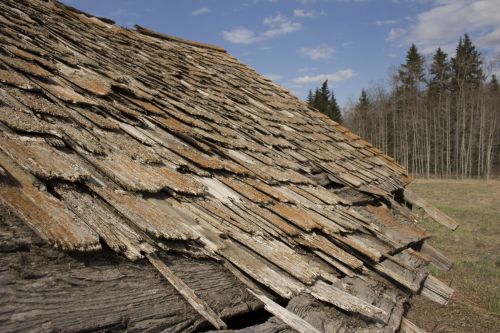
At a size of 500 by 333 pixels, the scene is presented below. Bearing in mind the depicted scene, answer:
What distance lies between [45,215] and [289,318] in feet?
3.36

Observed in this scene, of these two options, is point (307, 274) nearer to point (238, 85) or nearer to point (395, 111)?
point (238, 85)

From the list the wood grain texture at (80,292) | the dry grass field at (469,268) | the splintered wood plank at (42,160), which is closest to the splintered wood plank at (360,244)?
the wood grain texture at (80,292)

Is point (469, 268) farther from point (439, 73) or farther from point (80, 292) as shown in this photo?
point (439, 73)

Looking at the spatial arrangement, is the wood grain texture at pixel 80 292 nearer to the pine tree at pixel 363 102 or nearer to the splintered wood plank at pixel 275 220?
the splintered wood plank at pixel 275 220

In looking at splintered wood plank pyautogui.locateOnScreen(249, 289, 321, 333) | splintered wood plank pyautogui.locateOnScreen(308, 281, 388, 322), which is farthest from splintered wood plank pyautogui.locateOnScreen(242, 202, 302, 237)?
splintered wood plank pyautogui.locateOnScreen(249, 289, 321, 333)

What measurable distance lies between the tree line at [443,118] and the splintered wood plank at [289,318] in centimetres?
5106

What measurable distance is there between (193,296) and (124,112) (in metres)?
1.72

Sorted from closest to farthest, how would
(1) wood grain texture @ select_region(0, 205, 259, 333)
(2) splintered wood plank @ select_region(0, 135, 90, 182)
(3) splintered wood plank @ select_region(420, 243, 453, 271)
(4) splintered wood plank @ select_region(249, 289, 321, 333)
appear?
(1) wood grain texture @ select_region(0, 205, 259, 333), (2) splintered wood plank @ select_region(0, 135, 90, 182), (4) splintered wood plank @ select_region(249, 289, 321, 333), (3) splintered wood plank @ select_region(420, 243, 453, 271)

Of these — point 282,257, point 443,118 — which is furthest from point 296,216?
point 443,118

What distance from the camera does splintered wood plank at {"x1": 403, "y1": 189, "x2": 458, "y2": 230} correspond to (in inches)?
206

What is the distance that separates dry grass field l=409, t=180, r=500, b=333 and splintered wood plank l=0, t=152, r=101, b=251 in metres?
8.85

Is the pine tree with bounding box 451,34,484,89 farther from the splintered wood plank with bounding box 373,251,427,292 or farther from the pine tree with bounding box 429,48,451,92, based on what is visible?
the splintered wood plank with bounding box 373,251,427,292

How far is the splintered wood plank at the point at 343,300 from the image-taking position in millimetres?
1897

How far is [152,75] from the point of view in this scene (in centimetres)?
418
